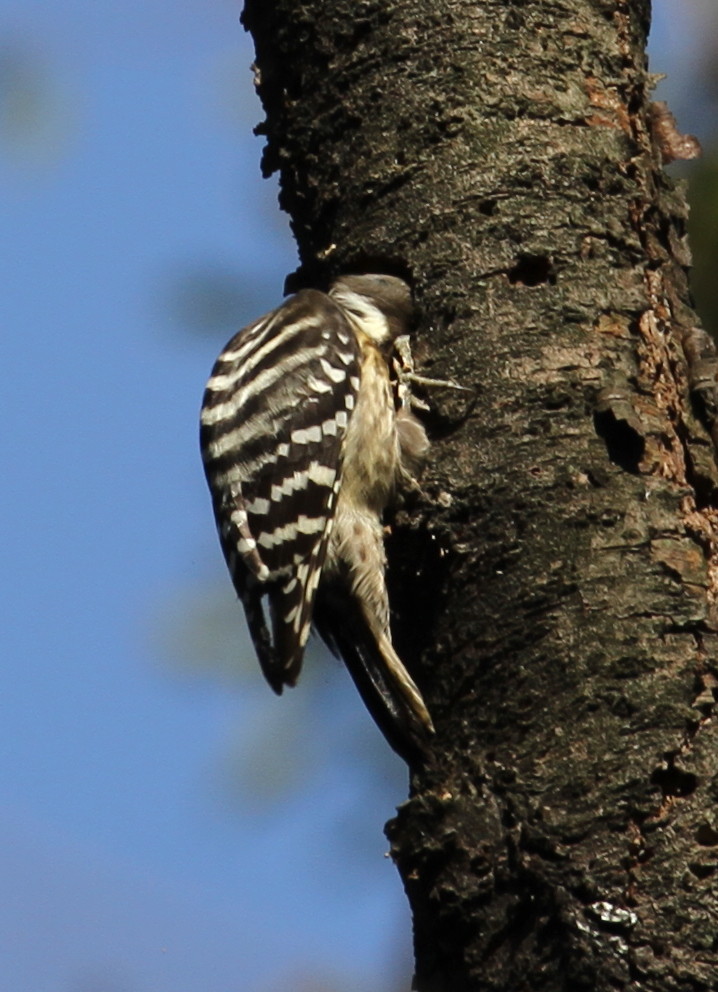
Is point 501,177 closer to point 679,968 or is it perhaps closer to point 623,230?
point 623,230

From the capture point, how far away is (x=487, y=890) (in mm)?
3252

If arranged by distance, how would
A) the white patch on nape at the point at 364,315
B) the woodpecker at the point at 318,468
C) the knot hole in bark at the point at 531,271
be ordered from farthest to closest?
the white patch on nape at the point at 364,315, the woodpecker at the point at 318,468, the knot hole in bark at the point at 531,271

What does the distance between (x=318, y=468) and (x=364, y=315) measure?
0.43 m

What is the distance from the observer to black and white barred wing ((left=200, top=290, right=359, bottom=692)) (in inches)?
164

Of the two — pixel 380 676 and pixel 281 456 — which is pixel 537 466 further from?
pixel 281 456

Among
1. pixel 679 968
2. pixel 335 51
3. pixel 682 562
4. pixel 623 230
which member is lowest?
pixel 679 968

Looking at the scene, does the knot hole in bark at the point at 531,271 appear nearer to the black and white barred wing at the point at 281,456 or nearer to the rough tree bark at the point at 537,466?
the rough tree bark at the point at 537,466

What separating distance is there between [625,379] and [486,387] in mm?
327

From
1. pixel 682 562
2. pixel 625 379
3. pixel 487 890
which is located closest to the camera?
pixel 487 890

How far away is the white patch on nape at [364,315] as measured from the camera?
4.26 meters

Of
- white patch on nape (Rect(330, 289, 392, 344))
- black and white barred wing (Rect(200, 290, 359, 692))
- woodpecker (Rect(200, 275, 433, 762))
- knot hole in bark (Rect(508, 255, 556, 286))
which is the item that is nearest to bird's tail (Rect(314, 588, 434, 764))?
woodpecker (Rect(200, 275, 433, 762))

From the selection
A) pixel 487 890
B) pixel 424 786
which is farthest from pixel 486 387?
pixel 487 890

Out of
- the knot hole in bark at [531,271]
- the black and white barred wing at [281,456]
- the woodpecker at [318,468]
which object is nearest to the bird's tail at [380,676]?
the woodpecker at [318,468]

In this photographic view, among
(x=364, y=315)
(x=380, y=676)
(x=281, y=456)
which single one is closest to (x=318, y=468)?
(x=281, y=456)
